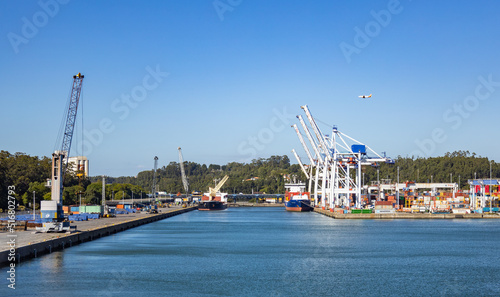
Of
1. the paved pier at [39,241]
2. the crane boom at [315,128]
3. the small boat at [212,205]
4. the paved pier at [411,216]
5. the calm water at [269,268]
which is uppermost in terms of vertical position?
the crane boom at [315,128]

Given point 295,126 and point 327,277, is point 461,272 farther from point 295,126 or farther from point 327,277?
point 295,126

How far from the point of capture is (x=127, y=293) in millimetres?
34375

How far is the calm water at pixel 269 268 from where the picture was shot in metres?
35.7

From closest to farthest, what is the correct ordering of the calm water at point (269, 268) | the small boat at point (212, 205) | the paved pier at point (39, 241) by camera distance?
the calm water at point (269, 268) < the paved pier at point (39, 241) < the small boat at point (212, 205)

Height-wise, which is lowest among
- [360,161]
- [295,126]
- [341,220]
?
[341,220]

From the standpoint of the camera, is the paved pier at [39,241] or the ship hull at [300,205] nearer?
the paved pier at [39,241]

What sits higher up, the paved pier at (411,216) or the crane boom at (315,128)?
the crane boom at (315,128)

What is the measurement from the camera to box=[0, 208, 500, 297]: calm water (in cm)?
3566

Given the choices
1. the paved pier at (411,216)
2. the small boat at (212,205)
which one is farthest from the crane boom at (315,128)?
the small boat at (212,205)

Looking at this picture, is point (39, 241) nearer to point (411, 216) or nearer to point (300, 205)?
point (411, 216)

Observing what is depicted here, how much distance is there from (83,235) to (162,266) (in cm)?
1848

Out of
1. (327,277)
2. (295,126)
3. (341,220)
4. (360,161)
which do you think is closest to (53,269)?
(327,277)

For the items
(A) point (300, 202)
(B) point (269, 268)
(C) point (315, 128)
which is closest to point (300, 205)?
(A) point (300, 202)

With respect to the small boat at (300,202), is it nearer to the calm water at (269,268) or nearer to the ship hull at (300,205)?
the ship hull at (300,205)
